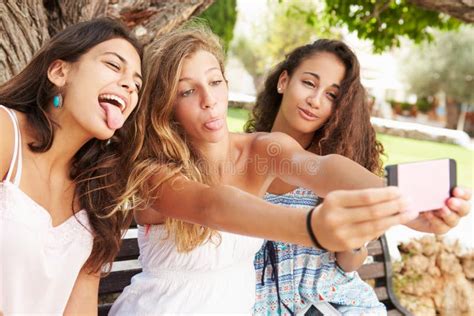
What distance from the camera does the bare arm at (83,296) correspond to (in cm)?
244

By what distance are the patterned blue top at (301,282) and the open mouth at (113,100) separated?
979 millimetres

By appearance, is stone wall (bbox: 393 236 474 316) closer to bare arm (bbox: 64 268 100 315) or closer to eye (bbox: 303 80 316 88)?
eye (bbox: 303 80 316 88)

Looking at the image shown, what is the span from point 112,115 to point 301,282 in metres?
1.30

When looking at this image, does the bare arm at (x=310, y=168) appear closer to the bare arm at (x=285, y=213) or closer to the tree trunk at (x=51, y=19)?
the bare arm at (x=285, y=213)

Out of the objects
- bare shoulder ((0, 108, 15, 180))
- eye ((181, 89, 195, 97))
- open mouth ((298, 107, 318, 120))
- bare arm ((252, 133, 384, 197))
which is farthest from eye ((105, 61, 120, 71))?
open mouth ((298, 107, 318, 120))

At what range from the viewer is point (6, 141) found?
214cm

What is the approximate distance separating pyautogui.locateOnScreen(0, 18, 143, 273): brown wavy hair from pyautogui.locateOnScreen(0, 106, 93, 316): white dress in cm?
11

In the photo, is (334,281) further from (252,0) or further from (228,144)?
(252,0)

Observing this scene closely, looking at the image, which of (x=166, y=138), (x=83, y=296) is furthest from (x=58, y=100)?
(x=83, y=296)

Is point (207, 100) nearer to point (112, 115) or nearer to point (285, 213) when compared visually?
point (112, 115)

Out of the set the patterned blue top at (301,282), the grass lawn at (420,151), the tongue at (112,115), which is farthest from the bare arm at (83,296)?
the grass lawn at (420,151)

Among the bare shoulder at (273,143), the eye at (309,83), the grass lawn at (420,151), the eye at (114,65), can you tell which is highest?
the eye at (114,65)

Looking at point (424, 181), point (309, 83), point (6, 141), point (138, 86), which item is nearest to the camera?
point (424, 181)

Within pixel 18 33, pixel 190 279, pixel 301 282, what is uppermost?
pixel 18 33
